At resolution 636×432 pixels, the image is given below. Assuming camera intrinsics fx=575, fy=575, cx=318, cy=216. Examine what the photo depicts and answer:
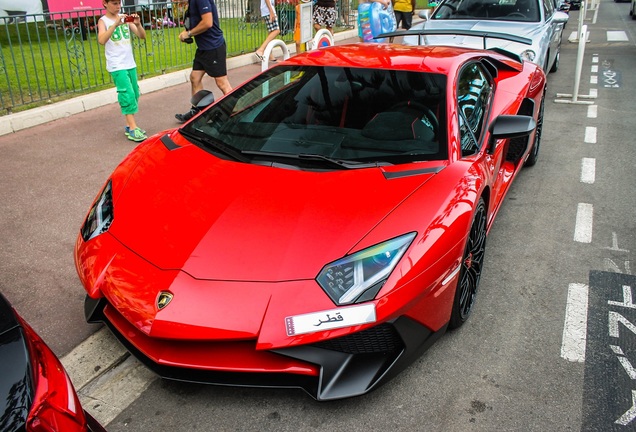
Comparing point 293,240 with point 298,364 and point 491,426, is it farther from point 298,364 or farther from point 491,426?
point 491,426

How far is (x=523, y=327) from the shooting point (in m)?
3.23

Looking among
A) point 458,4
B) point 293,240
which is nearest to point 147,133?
point 293,240

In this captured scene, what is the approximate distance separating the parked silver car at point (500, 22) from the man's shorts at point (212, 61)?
2.59 m

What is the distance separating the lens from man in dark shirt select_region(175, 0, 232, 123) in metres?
6.68

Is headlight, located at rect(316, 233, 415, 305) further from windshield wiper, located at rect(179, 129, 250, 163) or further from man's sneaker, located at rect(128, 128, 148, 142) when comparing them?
man's sneaker, located at rect(128, 128, 148, 142)

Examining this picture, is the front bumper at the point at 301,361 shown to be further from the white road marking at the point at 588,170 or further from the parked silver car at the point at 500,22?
the parked silver car at the point at 500,22

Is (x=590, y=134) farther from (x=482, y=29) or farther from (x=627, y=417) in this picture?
(x=627, y=417)

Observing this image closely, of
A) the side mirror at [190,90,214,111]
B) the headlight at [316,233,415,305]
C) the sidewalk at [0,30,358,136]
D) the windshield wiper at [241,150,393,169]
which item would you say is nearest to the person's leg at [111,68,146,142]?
the sidewalk at [0,30,358,136]

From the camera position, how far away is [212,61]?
687 centimetres

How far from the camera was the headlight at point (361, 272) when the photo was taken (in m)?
2.40

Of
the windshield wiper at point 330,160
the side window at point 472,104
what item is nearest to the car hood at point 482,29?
the side window at point 472,104

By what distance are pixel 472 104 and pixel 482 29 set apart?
15.9ft

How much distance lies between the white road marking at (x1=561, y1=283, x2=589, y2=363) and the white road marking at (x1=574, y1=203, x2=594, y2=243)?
0.79 metres

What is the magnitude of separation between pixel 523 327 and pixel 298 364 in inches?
59.3
